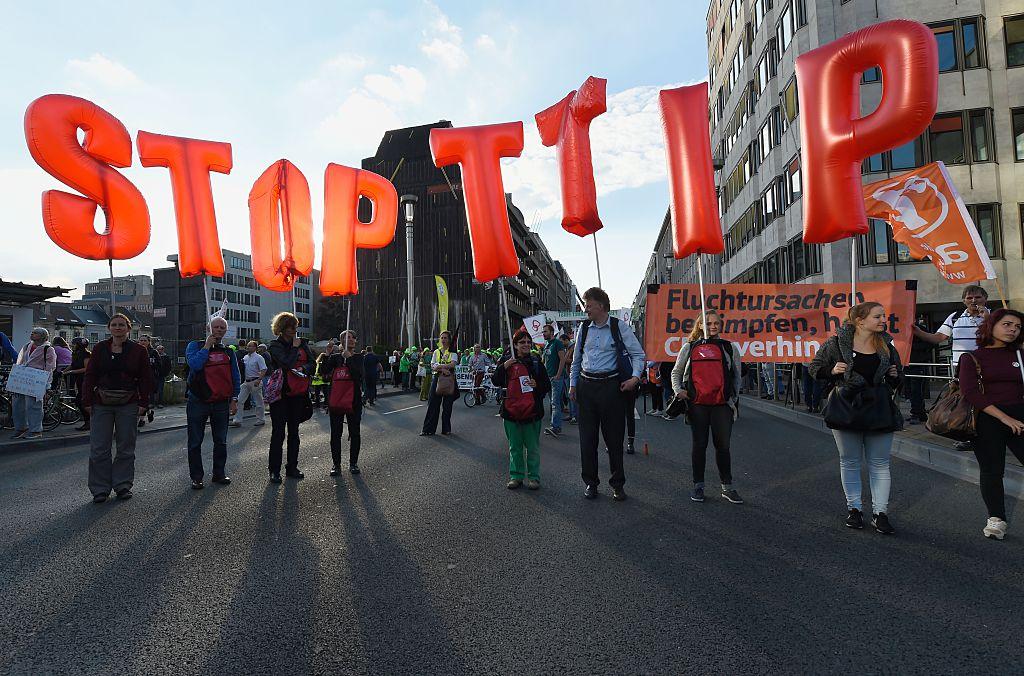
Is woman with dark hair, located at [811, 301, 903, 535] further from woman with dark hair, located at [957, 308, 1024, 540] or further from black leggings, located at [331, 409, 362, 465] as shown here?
black leggings, located at [331, 409, 362, 465]

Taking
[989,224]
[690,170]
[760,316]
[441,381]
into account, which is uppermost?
[989,224]

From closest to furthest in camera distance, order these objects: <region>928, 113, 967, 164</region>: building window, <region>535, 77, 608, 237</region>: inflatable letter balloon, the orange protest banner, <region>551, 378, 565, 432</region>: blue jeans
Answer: <region>535, 77, 608, 237</region>: inflatable letter balloon < <region>551, 378, 565, 432</region>: blue jeans < the orange protest banner < <region>928, 113, 967, 164</region>: building window

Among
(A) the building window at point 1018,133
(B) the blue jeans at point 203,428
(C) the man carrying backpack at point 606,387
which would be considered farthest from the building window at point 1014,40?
(B) the blue jeans at point 203,428

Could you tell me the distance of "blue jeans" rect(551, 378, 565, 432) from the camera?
1071cm

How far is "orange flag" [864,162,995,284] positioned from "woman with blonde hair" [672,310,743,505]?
13.1 ft

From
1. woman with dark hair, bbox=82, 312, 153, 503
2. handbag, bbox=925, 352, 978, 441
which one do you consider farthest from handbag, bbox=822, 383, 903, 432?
woman with dark hair, bbox=82, 312, 153, 503

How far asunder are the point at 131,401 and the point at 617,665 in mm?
5640

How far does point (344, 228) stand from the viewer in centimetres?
924

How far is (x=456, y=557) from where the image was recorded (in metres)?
4.15

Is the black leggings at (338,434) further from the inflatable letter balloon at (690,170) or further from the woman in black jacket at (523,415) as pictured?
the inflatable letter balloon at (690,170)

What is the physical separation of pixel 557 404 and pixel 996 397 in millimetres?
7076

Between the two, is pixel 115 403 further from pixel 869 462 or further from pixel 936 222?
pixel 936 222

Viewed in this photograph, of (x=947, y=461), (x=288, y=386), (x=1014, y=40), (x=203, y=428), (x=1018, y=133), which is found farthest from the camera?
(x=1014, y=40)

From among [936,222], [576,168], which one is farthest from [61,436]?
[936,222]
